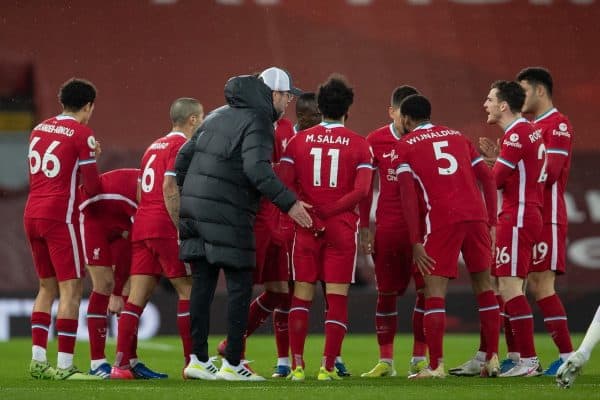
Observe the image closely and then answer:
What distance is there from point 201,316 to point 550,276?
2.66 meters

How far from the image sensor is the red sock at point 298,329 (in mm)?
8320

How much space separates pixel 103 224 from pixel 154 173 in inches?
23.0

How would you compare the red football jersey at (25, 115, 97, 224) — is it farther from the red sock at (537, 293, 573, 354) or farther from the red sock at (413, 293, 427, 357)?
the red sock at (537, 293, 573, 354)

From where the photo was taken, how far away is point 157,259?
8852mm

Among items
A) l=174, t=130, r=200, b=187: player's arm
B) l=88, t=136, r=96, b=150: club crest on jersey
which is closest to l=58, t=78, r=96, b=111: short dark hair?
l=88, t=136, r=96, b=150: club crest on jersey

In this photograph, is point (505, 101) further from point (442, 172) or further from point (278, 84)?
point (278, 84)

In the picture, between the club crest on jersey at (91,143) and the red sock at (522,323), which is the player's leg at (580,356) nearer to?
the red sock at (522,323)

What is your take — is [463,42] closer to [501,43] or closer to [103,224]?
[501,43]

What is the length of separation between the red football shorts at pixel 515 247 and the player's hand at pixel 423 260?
2.32 feet

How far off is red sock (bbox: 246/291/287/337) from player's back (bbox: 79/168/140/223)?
1122mm

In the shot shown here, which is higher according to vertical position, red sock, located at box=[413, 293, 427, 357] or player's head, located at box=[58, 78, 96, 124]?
player's head, located at box=[58, 78, 96, 124]

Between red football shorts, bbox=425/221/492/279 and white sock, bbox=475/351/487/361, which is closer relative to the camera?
red football shorts, bbox=425/221/492/279

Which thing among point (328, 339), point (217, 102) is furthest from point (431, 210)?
point (217, 102)

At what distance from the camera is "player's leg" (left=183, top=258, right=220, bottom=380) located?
8.12 m
